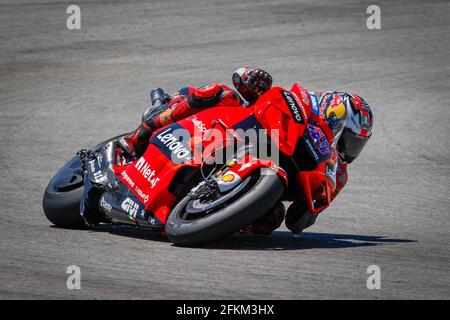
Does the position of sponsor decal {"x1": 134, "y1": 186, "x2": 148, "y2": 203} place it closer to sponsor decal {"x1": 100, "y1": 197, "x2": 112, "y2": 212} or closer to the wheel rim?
sponsor decal {"x1": 100, "y1": 197, "x2": 112, "y2": 212}

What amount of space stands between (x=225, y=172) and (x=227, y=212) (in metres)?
0.42

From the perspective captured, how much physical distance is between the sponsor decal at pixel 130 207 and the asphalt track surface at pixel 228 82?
0.65ft

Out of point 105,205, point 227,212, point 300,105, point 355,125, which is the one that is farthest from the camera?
point 105,205

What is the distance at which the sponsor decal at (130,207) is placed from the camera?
7.20 m

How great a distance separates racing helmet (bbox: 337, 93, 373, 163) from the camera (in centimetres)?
725

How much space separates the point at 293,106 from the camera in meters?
7.01

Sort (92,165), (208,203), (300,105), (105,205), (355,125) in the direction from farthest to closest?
(92,165), (105,205), (355,125), (300,105), (208,203)

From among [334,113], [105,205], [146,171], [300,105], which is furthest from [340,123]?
[105,205]

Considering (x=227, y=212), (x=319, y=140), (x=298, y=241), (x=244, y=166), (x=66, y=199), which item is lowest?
(x=298, y=241)

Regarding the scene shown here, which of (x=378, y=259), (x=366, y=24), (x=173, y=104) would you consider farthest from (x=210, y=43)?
(x=378, y=259)

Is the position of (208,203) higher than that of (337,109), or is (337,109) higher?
Result: (337,109)

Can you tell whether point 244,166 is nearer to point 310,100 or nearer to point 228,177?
point 228,177

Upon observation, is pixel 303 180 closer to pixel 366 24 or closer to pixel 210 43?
pixel 210 43

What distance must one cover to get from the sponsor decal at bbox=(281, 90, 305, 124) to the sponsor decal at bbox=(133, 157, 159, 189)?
1119mm
